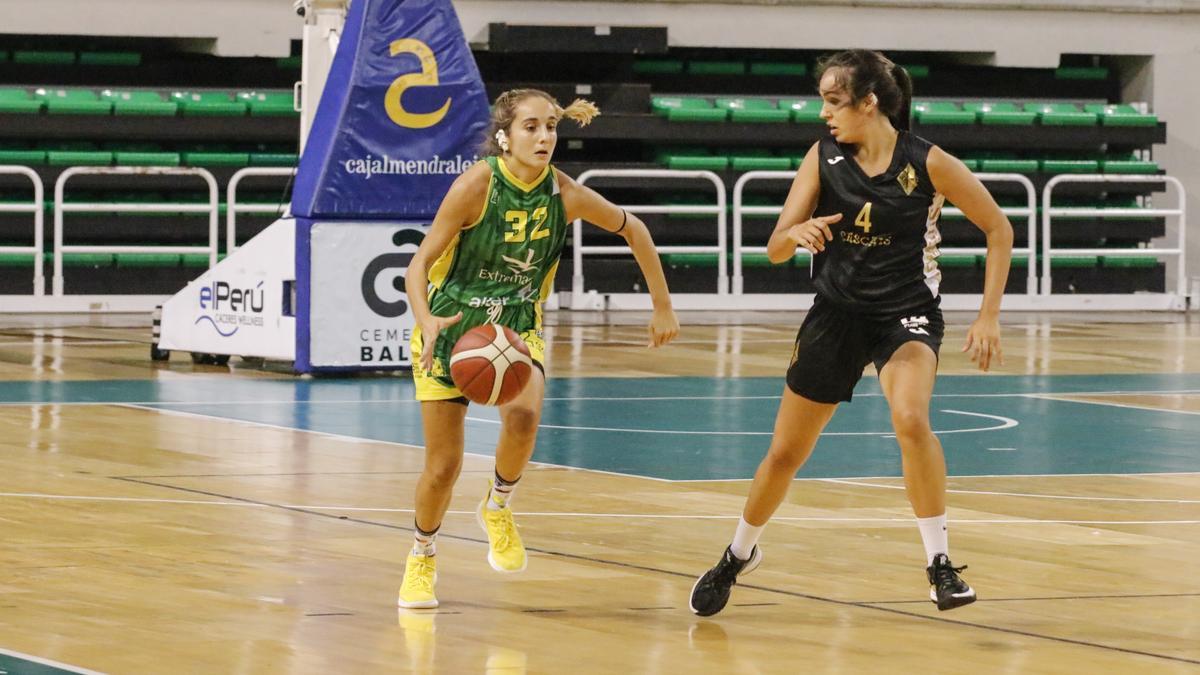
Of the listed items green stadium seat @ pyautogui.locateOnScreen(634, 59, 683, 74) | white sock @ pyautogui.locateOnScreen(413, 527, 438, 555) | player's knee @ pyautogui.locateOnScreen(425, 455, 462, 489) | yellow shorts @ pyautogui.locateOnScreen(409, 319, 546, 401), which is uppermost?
A: green stadium seat @ pyautogui.locateOnScreen(634, 59, 683, 74)

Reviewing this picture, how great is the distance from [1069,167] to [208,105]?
33.6 feet

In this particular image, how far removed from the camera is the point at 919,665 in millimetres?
5859

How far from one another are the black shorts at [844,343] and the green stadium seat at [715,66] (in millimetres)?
20164

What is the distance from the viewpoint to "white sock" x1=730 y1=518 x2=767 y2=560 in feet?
22.3

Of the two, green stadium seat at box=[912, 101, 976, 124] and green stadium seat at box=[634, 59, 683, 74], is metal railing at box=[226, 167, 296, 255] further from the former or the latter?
green stadium seat at box=[912, 101, 976, 124]

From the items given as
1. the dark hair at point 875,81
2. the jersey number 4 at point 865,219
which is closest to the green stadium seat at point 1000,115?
the dark hair at point 875,81

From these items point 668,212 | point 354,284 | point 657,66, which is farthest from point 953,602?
point 657,66

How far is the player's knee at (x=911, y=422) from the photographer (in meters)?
6.50

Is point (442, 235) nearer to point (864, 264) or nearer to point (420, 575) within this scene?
point (420, 575)

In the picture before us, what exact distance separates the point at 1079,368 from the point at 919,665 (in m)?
11.4

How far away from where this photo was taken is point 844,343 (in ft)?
22.3

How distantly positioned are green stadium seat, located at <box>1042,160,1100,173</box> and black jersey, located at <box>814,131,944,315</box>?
1960 cm

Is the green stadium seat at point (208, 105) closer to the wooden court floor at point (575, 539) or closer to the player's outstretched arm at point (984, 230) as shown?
the wooden court floor at point (575, 539)

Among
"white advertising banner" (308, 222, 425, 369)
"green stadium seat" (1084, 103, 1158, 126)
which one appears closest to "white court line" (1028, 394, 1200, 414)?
"white advertising banner" (308, 222, 425, 369)
